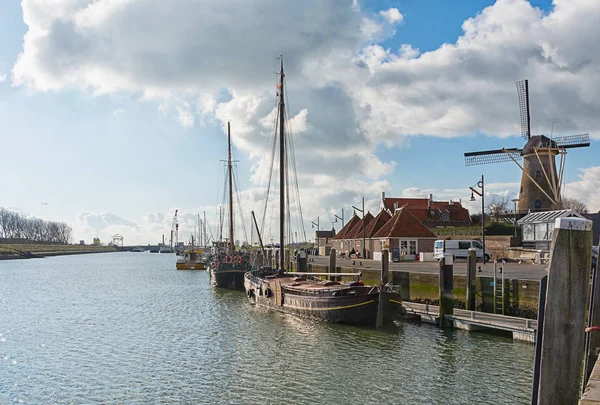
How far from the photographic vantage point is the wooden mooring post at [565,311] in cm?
671

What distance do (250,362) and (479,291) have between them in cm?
1283

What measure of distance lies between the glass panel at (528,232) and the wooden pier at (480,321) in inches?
887

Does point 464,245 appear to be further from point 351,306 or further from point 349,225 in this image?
point 349,225

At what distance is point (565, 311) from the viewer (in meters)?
6.88

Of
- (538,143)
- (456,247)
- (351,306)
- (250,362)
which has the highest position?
(538,143)

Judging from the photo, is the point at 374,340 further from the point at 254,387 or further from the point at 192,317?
the point at 192,317

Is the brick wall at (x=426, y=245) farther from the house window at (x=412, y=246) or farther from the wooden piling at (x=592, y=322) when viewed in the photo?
the wooden piling at (x=592, y=322)

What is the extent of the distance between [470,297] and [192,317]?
17.7 metres

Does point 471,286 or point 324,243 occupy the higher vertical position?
point 324,243

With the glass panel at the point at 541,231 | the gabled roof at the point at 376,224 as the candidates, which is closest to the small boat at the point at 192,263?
the gabled roof at the point at 376,224

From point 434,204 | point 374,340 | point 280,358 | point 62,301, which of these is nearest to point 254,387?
point 280,358

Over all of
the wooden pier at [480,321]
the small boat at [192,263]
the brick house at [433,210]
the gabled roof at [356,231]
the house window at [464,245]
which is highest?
the brick house at [433,210]

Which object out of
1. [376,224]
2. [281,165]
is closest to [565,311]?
[281,165]

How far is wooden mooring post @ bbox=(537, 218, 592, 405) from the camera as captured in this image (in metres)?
6.71
